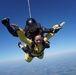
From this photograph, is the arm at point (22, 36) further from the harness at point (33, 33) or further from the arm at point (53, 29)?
the arm at point (53, 29)

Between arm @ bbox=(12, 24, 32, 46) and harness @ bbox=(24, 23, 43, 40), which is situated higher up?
harness @ bbox=(24, 23, 43, 40)

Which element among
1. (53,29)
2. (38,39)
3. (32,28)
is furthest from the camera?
(53,29)

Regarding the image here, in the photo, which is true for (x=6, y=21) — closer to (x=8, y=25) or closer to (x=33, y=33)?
(x=8, y=25)

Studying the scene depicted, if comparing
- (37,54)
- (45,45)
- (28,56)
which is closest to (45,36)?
(45,45)

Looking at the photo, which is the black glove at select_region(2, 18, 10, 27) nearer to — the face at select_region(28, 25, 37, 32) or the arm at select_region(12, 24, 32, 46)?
the arm at select_region(12, 24, 32, 46)

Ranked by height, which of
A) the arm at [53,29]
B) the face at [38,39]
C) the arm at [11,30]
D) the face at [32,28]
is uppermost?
the arm at [53,29]

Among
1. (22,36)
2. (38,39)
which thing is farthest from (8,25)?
(38,39)

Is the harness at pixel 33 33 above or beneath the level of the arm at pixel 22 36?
above

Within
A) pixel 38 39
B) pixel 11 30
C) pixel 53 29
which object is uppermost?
pixel 53 29

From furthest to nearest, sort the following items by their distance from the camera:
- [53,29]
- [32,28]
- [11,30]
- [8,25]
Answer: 1. [53,29]
2. [32,28]
3. [11,30]
4. [8,25]

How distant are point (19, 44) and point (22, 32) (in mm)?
1295

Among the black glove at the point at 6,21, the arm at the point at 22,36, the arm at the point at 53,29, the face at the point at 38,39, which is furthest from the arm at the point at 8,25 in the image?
the arm at the point at 53,29

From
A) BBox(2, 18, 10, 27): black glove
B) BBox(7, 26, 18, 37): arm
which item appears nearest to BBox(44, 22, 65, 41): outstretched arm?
BBox(7, 26, 18, 37): arm

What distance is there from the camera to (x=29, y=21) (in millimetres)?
4832
